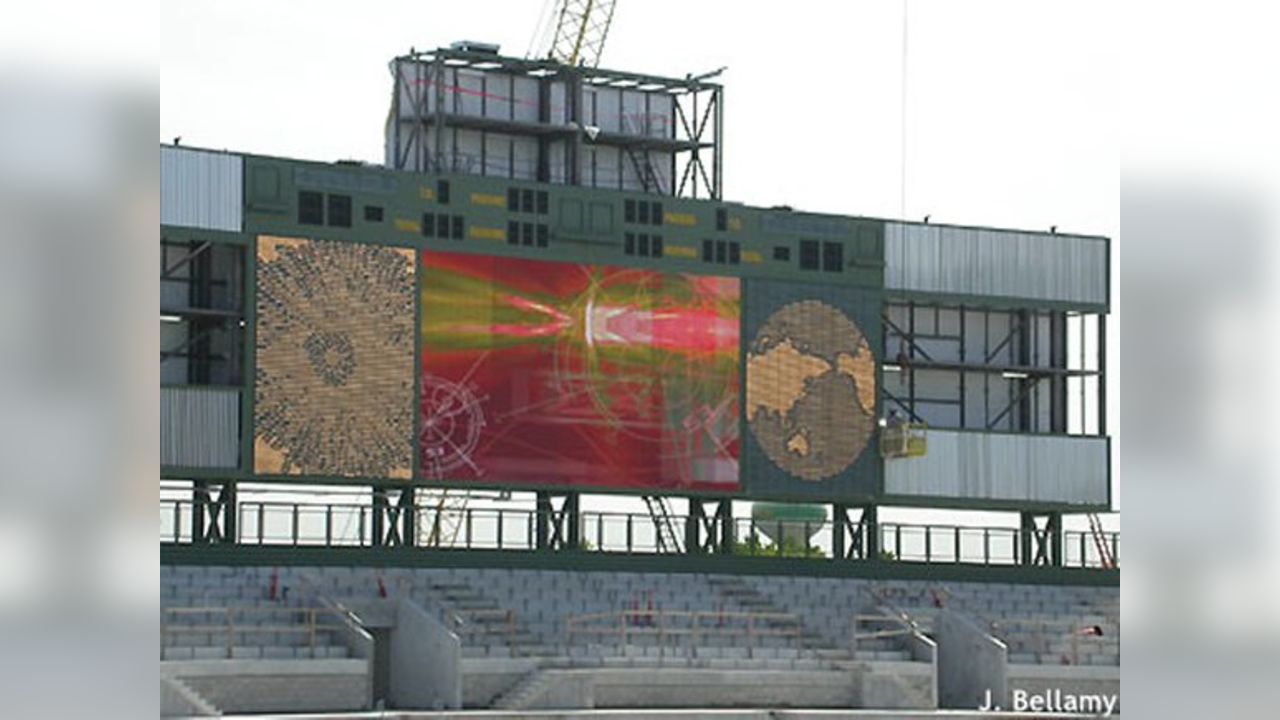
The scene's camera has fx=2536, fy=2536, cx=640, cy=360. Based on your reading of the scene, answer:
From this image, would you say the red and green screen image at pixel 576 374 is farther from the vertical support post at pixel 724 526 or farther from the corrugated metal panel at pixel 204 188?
the corrugated metal panel at pixel 204 188

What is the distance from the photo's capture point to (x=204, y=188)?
4225 cm

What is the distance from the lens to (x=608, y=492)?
45219mm

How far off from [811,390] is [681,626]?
18.9 ft

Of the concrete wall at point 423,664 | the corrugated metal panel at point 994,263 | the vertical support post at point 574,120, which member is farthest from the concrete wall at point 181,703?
the corrugated metal panel at point 994,263

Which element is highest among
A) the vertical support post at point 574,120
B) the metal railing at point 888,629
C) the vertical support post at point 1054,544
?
the vertical support post at point 574,120

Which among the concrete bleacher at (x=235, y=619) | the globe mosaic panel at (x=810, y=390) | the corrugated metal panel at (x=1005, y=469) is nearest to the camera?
the concrete bleacher at (x=235, y=619)

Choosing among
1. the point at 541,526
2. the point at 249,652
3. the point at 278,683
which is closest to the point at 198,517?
the point at 249,652

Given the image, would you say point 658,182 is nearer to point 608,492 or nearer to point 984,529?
point 608,492

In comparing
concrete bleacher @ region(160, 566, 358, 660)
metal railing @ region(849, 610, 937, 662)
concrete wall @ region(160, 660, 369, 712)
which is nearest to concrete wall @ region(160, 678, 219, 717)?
concrete wall @ region(160, 660, 369, 712)

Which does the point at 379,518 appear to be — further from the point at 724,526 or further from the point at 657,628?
the point at 724,526

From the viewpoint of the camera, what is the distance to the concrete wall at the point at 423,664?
39.5 m

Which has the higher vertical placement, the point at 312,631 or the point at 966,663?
the point at 312,631

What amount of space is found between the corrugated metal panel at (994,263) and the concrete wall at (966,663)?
6.79 meters
